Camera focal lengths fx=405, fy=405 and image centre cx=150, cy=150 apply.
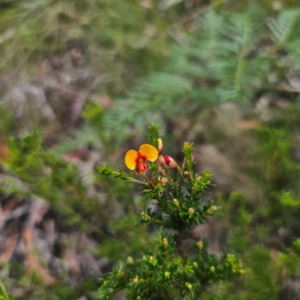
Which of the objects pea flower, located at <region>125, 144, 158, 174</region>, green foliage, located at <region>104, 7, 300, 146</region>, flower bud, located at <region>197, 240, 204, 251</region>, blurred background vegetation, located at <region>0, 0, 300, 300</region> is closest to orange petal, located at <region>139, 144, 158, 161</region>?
pea flower, located at <region>125, 144, 158, 174</region>

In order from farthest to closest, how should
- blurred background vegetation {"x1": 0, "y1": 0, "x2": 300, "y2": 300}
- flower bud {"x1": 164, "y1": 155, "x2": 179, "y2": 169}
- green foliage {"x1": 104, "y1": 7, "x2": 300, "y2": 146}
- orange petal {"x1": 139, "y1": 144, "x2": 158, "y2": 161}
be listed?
green foliage {"x1": 104, "y1": 7, "x2": 300, "y2": 146}
blurred background vegetation {"x1": 0, "y1": 0, "x2": 300, "y2": 300}
flower bud {"x1": 164, "y1": 155, "x2": 179, "y2": 169}
orange petal {"x1": 139, "y1": 144, "x2": 158, "y2": 161}

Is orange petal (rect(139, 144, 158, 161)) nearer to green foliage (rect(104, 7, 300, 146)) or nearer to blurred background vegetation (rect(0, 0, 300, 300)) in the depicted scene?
blurred background vegetation (rect(0, 0, 300, 300))

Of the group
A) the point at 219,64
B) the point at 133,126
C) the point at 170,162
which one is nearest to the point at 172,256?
the point at 170,162

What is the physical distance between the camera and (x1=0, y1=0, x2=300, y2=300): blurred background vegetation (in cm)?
170

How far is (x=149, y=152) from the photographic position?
3.16 ft

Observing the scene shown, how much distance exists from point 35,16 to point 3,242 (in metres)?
1.76

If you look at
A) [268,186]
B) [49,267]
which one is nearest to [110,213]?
[49,267]

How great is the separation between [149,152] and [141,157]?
26 mm

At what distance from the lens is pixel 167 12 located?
10.1 feet

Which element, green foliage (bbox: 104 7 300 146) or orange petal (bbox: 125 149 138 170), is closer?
orange petal (bbox: 125 149 138 170)

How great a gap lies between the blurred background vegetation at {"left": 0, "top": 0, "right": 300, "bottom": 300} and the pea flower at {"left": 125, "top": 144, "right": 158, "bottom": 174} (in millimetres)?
445

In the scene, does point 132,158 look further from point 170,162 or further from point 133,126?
point 133,126

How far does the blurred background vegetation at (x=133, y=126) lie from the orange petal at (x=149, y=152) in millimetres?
458

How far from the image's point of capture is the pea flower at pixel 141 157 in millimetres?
961
